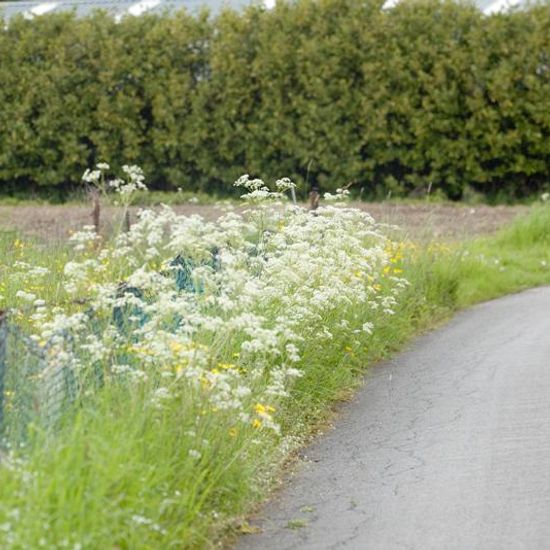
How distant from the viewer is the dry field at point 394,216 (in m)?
20.3

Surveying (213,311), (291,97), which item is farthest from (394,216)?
(213,311)

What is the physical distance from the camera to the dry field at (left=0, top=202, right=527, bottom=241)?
20.3 metres

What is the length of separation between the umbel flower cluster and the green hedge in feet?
42.9

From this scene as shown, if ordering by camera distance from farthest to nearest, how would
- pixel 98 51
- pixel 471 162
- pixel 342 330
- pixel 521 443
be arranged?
pixel 98 51
pixel 471 162
pixel 342 330
pixel 521 443

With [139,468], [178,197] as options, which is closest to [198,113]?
[178,197]

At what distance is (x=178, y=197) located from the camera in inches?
1038

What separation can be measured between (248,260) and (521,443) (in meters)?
2.70

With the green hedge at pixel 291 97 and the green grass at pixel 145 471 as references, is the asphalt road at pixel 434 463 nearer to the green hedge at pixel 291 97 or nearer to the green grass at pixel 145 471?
the green grass at pixel 145 471

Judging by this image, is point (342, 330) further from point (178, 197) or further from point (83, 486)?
point (178, 197)

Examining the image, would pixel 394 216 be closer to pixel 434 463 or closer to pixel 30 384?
pixel 434 463

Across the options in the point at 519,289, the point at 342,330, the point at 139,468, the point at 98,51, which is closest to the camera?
the point at 139,468

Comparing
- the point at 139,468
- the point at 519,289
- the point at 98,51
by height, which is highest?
the point at 98,51

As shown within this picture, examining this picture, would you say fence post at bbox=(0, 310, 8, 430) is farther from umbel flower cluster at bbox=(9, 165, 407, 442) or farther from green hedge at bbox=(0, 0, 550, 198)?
green hedge at bbox=(0, 0, 550, 198)

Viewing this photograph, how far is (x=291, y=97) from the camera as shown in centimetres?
2681
